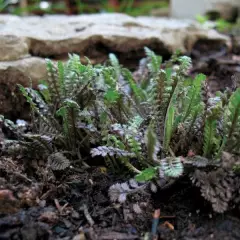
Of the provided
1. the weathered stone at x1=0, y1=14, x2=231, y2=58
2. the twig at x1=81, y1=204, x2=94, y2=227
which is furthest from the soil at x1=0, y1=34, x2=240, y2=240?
the weathered stone at x1=0, y1=14, x2=231, y2=58

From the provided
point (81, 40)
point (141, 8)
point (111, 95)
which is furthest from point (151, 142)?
point (141, 8)

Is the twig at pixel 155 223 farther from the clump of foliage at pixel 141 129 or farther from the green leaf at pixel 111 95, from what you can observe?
the green leaf at pixel 111 95

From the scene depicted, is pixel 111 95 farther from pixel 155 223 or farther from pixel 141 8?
pixel 141 8

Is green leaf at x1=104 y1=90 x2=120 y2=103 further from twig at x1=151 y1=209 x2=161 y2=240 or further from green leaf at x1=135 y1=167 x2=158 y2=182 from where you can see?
twig at x1=151 y1=209 x2=161 y2=240

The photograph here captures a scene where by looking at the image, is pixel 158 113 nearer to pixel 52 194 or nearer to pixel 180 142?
pixel 180 142

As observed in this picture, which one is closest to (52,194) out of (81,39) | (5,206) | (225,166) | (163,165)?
(5,206)

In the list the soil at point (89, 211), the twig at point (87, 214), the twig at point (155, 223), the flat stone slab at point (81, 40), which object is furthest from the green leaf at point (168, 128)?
the flat stone slab at point (81, 40)
